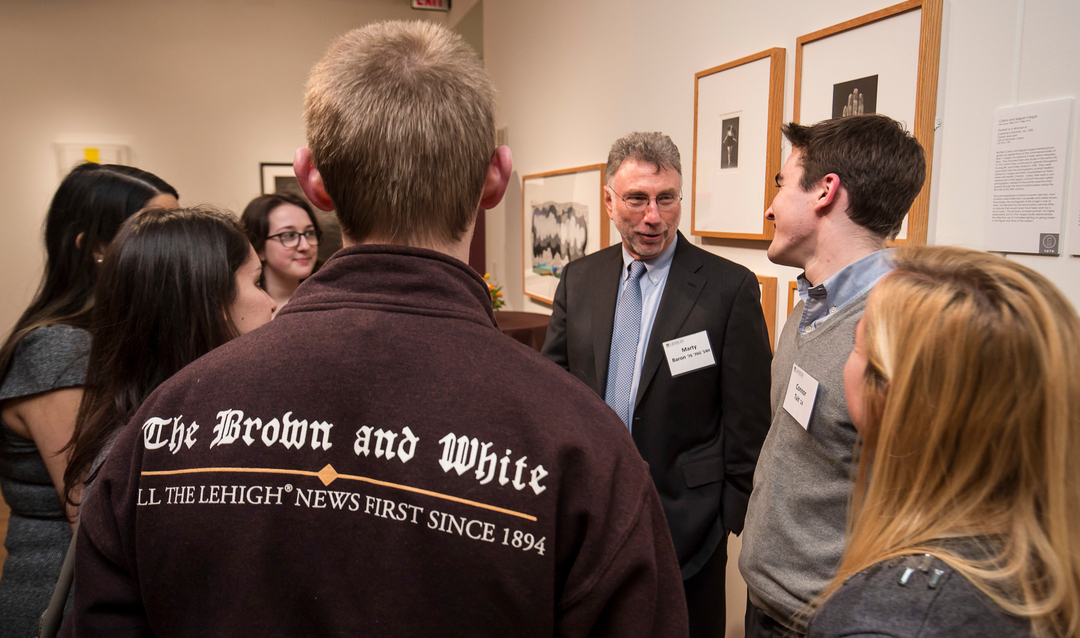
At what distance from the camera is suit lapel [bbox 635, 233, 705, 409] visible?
82.4 inches

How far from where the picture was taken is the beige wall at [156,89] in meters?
5.80

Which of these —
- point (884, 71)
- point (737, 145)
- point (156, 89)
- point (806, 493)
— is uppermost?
point (156, 89)

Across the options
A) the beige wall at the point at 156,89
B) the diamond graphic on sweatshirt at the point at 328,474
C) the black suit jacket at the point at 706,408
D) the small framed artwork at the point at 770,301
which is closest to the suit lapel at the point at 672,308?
the black suit jacket at the point at 706,408

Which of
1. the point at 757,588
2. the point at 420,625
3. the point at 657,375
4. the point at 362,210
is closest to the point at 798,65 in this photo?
the point at 657,375

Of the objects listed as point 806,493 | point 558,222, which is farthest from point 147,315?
point 558,222

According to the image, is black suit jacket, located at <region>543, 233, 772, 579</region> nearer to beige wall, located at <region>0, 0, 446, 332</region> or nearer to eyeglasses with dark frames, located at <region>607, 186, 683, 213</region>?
eyeglasses with dark frames, located at <region>607, 186, 683, 213</region>

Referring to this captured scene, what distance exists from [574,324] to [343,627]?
174 cm

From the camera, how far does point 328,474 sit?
0.68 m

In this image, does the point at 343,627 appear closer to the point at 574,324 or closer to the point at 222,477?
the point at 222,477

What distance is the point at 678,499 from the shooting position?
2.06 meters

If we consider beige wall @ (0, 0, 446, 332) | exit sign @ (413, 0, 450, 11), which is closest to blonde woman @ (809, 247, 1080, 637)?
beige wall @ (0, 0, 446, 332)

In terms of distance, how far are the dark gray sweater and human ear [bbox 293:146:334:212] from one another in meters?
0.83

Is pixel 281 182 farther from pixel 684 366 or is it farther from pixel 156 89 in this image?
pixel 684 366

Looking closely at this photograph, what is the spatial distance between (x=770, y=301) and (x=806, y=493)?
108 centimetres
